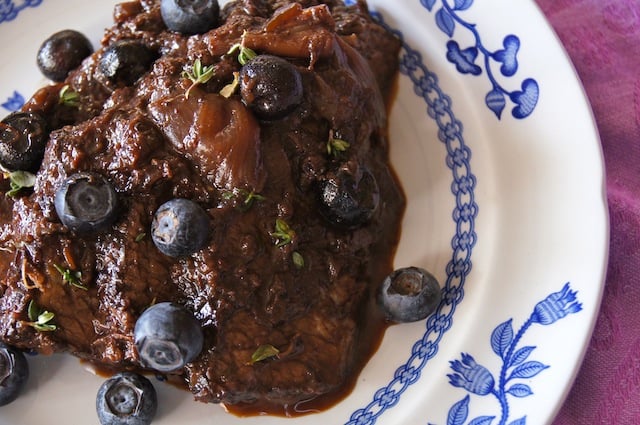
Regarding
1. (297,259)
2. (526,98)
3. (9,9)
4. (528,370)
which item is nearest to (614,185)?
(526,98)

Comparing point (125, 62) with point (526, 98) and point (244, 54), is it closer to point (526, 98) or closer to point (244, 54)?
point (244, 54)

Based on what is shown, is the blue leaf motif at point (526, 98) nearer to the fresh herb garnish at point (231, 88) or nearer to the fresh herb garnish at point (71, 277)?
the fresh herb garnish at point (231, 88)

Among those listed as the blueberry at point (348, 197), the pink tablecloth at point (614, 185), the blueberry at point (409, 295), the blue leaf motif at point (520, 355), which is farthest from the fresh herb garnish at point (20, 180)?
the pink tablecloth at point (614, 185)

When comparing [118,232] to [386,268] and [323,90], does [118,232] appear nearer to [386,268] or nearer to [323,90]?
[323,90]

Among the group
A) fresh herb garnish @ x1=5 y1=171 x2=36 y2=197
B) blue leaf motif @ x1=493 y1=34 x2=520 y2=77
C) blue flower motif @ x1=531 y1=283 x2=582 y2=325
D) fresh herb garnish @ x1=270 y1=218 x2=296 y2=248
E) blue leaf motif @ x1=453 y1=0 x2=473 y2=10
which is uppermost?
fresh herb garnish @ x1=5 y1=171 x2=36 y2=197

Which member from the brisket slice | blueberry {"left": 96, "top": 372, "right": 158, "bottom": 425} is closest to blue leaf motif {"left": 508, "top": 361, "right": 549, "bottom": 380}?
the brisket slice

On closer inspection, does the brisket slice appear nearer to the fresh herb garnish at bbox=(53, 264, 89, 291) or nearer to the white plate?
the fresh herb garnish at bbox=(53, 264, 89, 291)
